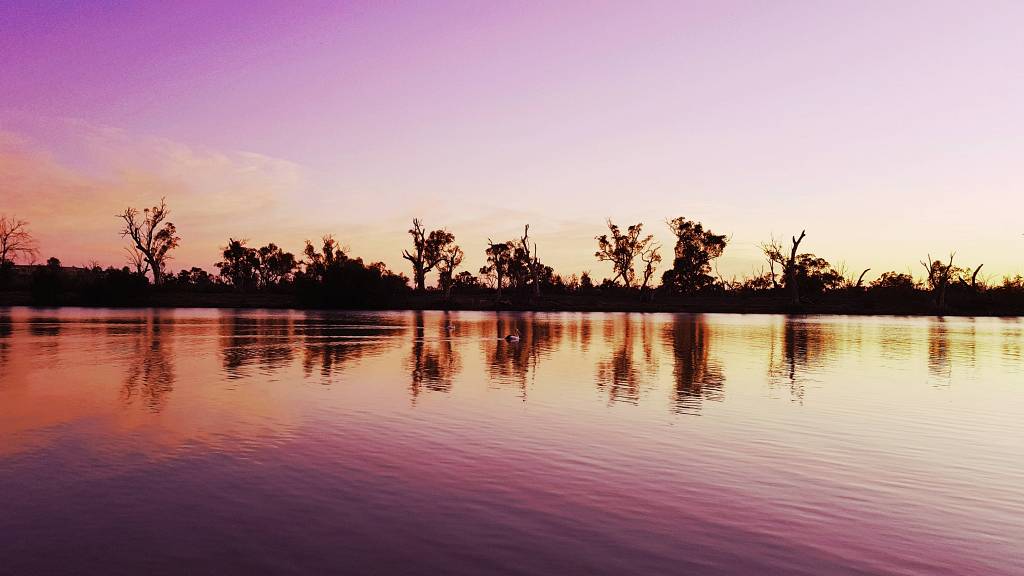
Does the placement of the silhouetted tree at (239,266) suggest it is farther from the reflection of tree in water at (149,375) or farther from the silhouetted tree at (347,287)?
the reflection of tree in water at (149,375)

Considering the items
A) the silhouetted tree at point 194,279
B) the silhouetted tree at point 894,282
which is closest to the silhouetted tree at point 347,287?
the silhouetted tree at point 194,279

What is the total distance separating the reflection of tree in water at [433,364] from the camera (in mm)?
22745

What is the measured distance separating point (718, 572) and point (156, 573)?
19.7ft

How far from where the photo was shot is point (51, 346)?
34219 millimetres

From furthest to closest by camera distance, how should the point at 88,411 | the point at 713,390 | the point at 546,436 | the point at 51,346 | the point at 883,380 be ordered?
the point at 51,346
the point at 883,380
the point at 713,390
the point at 88,411
the point at 546,436

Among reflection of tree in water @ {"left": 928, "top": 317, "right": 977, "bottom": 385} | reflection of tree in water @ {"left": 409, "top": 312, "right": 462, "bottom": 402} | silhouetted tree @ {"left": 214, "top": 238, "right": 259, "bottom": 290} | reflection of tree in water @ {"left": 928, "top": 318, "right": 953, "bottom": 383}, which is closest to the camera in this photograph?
reflection of tree in water @ {"left": 409, "top": 312, "right": 462, "bottom": 402}

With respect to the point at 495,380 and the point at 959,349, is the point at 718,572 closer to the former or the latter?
the point at 495,380

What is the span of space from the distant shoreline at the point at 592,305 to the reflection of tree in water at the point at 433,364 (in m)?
78.1

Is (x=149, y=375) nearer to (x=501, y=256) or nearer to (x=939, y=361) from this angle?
(x=939, y=361)

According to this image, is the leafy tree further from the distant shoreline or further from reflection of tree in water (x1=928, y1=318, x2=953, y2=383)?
reflection of tree in water (x1=928, y1=318, x2=953, y2=383)

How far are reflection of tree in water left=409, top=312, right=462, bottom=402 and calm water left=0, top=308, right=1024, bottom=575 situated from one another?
12.1 inches

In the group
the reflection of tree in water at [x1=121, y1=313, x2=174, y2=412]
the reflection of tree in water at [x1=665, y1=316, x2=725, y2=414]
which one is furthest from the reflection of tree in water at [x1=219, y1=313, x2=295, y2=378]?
the reflection of tree in water at [x1=665, y1=316, x2=725, y2=414]

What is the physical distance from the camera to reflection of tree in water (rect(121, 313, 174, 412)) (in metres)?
19.0

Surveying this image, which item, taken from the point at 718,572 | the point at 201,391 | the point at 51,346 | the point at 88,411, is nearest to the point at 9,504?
the point at 88,411
